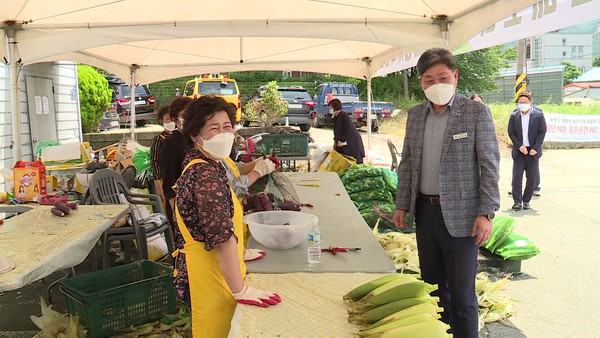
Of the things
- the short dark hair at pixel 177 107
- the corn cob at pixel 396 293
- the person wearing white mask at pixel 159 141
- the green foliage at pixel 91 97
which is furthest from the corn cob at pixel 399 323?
the green foliage at pixel 91 97

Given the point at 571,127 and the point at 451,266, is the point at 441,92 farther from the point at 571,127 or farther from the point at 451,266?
the point at 571,127

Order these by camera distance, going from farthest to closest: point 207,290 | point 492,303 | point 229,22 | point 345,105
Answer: point 345,105 → point 229,22 → point 492,303 → point 207,290

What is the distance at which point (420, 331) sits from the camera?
67.3 inches

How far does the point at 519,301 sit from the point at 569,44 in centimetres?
9642

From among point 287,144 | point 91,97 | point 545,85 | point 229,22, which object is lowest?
point 287,144

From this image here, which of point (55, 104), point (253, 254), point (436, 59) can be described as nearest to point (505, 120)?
point (55, 104)

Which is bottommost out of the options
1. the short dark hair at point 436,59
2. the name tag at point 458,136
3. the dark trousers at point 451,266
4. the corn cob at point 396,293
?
the dark trousers at point 451,266

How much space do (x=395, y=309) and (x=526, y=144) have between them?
7.57 metres

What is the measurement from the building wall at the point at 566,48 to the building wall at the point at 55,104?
86533 millimetres

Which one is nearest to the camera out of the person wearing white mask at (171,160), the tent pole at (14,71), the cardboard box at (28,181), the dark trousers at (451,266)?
the dark trousers at (451,266)

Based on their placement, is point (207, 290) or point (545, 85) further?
point (545, 85)

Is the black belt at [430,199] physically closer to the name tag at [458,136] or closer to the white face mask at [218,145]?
the name tag at [458,136]

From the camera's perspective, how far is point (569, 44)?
8669cm

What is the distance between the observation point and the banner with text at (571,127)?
16.3 metres
